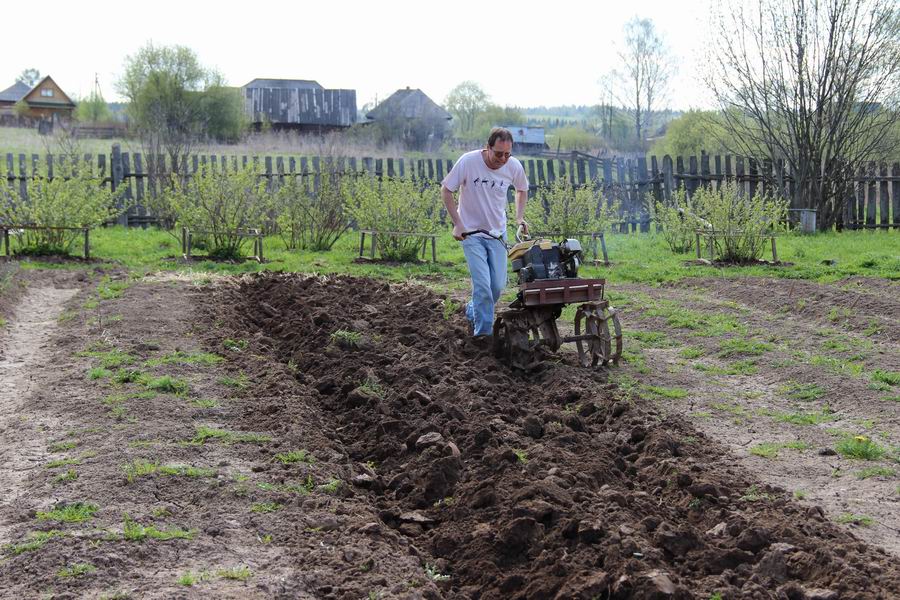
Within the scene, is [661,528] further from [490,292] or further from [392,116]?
[392,116]

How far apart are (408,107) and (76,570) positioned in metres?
52.3

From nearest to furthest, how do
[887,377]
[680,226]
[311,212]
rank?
[887,377] < [680,226] < [311,212]

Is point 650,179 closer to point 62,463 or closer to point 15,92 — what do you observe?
point 62,463

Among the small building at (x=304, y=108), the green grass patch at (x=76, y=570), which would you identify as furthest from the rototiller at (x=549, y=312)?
the small building at (x=304, y=108)

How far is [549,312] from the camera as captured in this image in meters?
8.55

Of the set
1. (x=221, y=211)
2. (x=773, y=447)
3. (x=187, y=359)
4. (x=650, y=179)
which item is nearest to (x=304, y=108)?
(x=650, y=179)

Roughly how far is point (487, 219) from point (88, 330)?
4.40m

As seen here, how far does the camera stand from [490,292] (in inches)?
348

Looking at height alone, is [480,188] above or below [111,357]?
above

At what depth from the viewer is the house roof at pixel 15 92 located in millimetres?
72625

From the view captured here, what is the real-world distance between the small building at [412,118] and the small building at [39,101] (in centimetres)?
2309

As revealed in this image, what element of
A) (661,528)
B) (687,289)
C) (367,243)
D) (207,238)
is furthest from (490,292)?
(367,243)

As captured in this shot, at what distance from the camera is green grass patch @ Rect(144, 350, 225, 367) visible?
8.65 m

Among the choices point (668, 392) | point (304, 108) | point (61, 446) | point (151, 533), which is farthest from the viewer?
point (304, 108)
